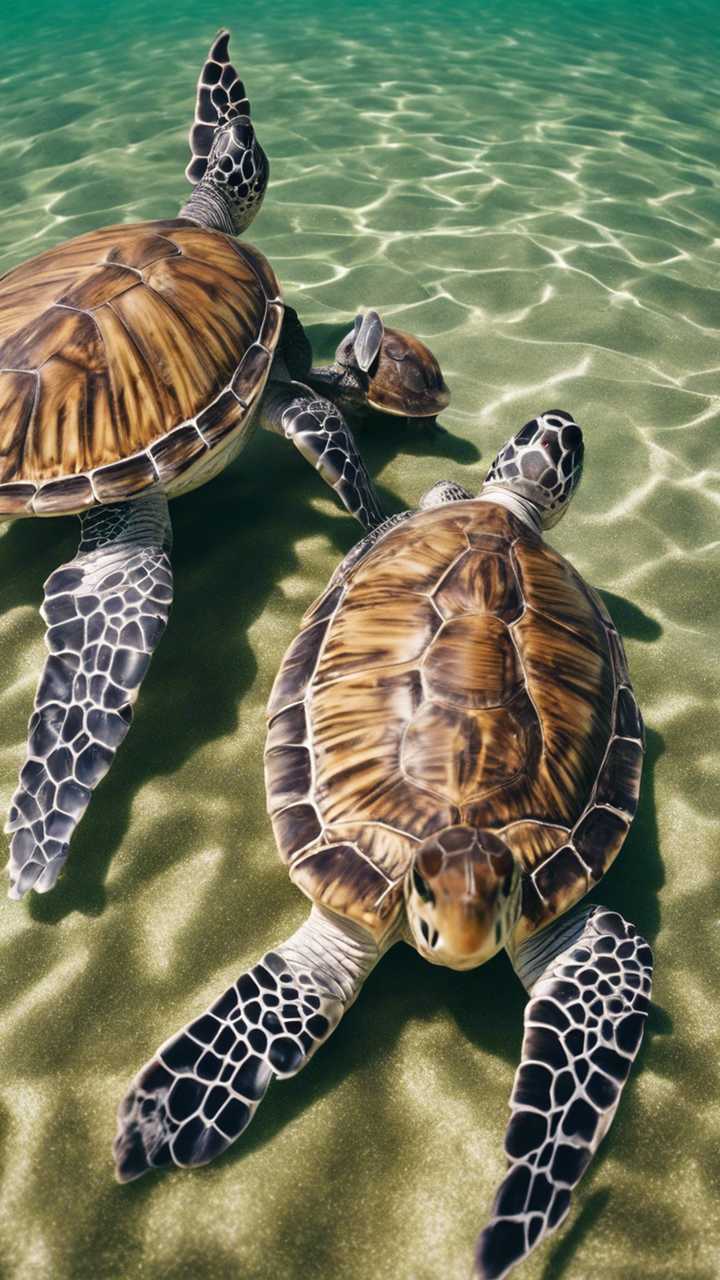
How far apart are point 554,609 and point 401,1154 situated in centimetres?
148

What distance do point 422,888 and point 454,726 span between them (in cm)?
49

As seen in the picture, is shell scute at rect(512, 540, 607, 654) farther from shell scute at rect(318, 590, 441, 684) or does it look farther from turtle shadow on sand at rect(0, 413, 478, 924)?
turtle shadow on sand at rect(0, 413, 478, 924)

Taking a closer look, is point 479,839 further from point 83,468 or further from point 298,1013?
point 83,468

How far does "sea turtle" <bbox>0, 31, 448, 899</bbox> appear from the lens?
2689 mm

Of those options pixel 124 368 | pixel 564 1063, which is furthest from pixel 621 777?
pixel 124 368

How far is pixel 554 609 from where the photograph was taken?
2.53m

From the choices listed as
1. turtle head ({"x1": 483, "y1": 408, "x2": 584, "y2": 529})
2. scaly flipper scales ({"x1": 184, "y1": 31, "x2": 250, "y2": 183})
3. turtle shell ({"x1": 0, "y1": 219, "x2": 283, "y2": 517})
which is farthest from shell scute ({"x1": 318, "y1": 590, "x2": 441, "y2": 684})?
scaly flipper scales ({"x1": 184, "y1": 31, "x2": 250, "y2": 183})

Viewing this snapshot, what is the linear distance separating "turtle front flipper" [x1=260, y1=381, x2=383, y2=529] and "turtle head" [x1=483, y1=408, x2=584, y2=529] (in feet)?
1.73

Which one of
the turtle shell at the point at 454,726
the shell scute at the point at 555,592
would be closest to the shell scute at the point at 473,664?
the turtle shell at the point at 454,726

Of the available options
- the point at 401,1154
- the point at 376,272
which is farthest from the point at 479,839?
the point at 376,272

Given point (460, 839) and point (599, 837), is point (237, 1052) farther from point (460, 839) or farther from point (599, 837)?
point (599, 837)

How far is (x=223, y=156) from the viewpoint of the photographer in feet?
15.8

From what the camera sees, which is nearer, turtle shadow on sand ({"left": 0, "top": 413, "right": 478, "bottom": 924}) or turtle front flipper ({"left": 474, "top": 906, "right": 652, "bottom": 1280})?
turtle front flipper ({"left": 474, "top": 906, "right": 652, "bottom": 1280})

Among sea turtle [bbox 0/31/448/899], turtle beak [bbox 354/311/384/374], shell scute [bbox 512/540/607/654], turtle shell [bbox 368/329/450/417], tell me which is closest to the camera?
shell scute [bbox 512/540/607/654]
